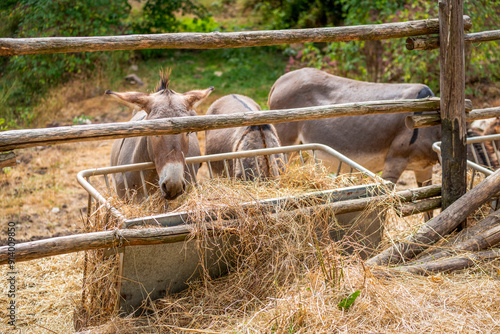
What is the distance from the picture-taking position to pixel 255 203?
271cm

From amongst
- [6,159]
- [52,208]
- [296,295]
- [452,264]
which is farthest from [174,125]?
[52,208]

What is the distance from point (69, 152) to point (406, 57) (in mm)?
6069

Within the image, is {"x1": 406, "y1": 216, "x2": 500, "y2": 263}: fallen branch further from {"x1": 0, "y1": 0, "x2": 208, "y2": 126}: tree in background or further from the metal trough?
{"x1": 0, "y1": 0, "x2": 208, "y2": 126}: tree in background

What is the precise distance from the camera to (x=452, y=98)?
128 inches

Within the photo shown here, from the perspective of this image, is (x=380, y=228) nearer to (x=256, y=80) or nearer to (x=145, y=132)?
(x=145, y=132)

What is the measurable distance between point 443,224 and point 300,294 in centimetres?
139

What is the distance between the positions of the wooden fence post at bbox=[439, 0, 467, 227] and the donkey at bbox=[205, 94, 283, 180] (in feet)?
4.05

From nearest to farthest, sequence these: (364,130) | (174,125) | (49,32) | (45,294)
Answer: (174,125) → (45,294) → (364,130) → (49,32)

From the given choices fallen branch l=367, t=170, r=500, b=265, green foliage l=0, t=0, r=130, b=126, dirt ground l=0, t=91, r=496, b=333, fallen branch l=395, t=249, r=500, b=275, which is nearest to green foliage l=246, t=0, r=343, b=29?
green foliage l=0, t=0, r=130, b=126

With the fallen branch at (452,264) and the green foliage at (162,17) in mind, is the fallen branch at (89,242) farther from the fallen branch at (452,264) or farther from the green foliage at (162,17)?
the green foliage at (162,17)

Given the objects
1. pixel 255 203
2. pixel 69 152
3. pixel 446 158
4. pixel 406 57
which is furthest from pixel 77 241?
pixel 406 57

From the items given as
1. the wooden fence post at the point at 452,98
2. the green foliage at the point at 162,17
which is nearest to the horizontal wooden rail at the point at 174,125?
the wooden fence post at the point at 452,98

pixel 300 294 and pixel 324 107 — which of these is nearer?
pixel 300 294

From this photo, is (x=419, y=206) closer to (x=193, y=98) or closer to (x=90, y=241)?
(x=193, y=98)
